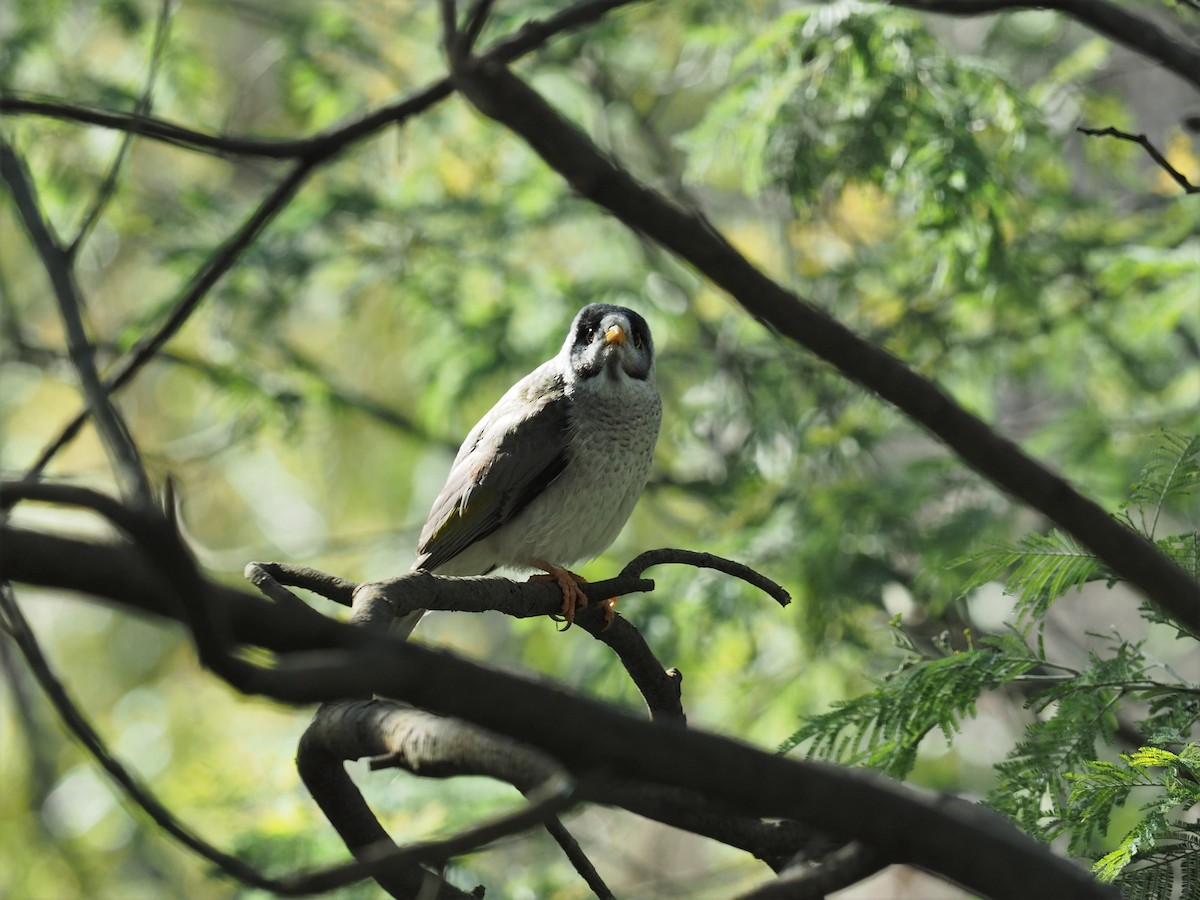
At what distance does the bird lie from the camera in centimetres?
382

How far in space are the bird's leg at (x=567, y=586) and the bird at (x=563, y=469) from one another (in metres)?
0.02

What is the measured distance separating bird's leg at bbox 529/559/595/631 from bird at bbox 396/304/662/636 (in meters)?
0.02

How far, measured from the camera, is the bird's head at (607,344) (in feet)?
12.8

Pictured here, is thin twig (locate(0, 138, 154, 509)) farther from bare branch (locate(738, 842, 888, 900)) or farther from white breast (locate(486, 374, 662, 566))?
white breast (locate(486, 374, 662, 566))

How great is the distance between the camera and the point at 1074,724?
92.9 inches

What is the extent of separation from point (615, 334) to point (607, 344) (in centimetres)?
8

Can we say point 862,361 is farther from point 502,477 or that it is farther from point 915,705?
point 502,477

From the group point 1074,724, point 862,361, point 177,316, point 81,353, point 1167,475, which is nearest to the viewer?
point 862,361

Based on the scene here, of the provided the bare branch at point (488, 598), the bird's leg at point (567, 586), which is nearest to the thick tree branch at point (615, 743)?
the bare branch at point (488, 598)

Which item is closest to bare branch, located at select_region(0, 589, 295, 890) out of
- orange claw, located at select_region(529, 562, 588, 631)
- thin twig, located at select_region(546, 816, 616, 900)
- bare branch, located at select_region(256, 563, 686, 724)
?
Result: bare branch, located at select_region(256, 563, 686, 724)

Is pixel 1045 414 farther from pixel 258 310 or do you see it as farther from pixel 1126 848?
pixel 1126 848

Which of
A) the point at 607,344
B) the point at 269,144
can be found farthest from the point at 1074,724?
the point at 607,344

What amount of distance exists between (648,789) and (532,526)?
2543mm

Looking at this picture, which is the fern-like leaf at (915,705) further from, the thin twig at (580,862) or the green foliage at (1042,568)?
the thin twig at (580,862)
